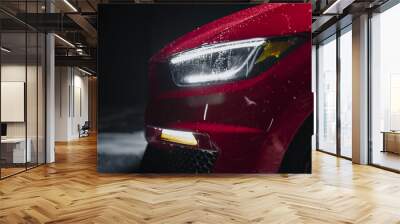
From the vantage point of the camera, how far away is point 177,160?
6.12 meters

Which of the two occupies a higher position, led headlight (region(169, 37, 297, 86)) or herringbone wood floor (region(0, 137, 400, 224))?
led headlight (region(169, 37, 297, 86))

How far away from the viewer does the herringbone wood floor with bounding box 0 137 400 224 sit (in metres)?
3.61

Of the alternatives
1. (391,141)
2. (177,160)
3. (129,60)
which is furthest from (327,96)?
(129,60)

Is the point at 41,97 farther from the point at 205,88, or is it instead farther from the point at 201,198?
the point at 201,198

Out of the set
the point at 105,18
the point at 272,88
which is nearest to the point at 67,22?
the point at 105,18

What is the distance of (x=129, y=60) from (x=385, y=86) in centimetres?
493

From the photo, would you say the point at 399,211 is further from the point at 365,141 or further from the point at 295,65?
→ the point at 365,141

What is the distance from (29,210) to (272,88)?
390 centimetres

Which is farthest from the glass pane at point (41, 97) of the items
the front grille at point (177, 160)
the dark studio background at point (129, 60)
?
the front grille at point (177, 160)

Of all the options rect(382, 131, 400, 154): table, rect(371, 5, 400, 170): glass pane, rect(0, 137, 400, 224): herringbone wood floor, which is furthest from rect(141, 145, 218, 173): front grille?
rect(382, 131, 400, 154): table

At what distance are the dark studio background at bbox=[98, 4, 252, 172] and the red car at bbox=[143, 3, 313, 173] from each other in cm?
41

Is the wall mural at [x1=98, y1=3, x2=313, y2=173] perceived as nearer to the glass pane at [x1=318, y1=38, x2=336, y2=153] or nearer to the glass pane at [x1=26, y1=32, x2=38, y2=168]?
the glass pane at [x1=26, y1=32, x2=38, y2=168]

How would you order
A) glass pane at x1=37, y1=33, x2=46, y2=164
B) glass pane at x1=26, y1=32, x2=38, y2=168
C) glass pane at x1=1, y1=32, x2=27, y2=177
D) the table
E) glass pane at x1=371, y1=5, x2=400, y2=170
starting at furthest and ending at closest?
the table, glass pane at x1=37, y1=33, x2=46, y2=164, glass pane at x1=26, y1=32, x2=38, y2=168, glass pane at x1=371, y1=5, x2=400, y2=170, glass pane at x1=1, y1=32, x2=27, y2=177

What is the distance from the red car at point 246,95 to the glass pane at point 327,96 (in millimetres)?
3716
